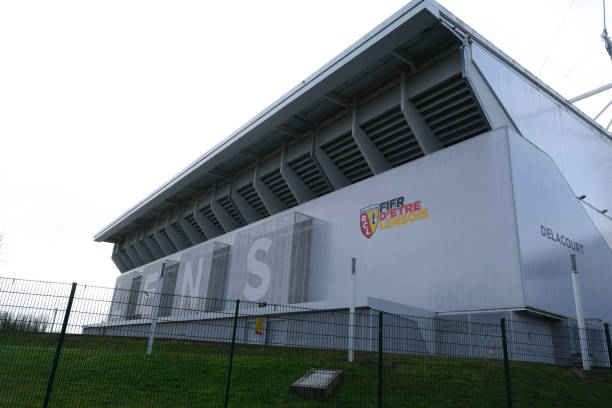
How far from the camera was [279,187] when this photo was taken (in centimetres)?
3662

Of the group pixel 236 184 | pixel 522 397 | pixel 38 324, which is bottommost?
pixel 522 397

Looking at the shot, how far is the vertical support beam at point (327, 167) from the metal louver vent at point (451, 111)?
A: 25.1 ft

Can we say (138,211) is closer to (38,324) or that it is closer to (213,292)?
(213,292)

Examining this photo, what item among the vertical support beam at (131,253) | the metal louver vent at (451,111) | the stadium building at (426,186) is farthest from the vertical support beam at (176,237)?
the metal louver vent at (451,111)

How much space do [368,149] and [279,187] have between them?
411 inches

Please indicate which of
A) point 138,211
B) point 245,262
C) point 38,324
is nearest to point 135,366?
point 38,324

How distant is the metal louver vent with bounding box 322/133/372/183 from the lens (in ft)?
97.0

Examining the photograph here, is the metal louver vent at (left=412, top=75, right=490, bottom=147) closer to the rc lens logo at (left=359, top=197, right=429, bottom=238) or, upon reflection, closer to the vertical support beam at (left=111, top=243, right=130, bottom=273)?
the rc lens logo at (left=359, top=197, right=429, bottom=238)

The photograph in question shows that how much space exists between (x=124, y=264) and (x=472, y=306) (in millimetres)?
56913

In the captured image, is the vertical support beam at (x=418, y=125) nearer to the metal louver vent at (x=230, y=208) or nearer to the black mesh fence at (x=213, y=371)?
the black mesh fence at (x=213, y=371)

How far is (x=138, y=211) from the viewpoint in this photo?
1962 inches

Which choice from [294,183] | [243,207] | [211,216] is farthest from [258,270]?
[211,216]

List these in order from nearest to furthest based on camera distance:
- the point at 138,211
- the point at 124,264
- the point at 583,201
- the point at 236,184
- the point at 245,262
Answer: the point at 583,201, the point at 245,262, the point at 236,184, the point at 138,211, the point at 124,264

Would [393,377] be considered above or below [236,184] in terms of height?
below
